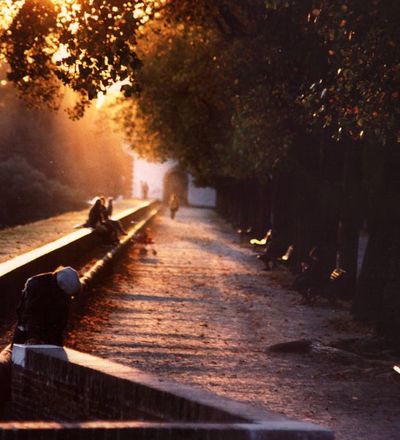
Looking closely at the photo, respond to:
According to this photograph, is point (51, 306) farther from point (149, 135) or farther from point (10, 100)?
point (10, 100)

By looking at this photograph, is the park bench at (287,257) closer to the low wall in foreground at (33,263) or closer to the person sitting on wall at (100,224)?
the person sitting on wall at (100,224)

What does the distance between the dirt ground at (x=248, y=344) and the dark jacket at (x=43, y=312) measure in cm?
210

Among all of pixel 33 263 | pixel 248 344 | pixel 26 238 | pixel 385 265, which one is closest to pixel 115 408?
pixel 248 344

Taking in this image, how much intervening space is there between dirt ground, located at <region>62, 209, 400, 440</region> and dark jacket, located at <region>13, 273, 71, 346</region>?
210cm

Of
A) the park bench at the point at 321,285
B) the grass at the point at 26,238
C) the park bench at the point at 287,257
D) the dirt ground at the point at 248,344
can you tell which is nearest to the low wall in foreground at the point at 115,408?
the dirt ground at the point at 248,344

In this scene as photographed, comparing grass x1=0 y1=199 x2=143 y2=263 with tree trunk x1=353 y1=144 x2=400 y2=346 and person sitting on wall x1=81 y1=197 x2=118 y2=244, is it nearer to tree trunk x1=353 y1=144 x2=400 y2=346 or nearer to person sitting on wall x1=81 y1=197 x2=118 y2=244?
person sitting on wall x1=81 y1=197 x2=118 y2=244

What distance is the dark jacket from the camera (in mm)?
12742

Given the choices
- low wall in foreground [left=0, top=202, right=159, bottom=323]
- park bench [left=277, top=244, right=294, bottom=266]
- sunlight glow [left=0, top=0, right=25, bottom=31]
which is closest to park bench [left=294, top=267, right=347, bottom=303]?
low wall in foreground [left=0, top=202, right=159, bottom=323]

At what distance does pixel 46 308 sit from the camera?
1287cm

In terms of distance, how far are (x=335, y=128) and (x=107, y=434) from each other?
1714cm

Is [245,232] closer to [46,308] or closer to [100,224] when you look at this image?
[100,224]

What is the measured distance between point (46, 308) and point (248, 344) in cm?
585

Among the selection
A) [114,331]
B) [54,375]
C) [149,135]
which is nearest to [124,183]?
[149,135]

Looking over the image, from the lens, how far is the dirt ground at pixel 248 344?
13.4m
